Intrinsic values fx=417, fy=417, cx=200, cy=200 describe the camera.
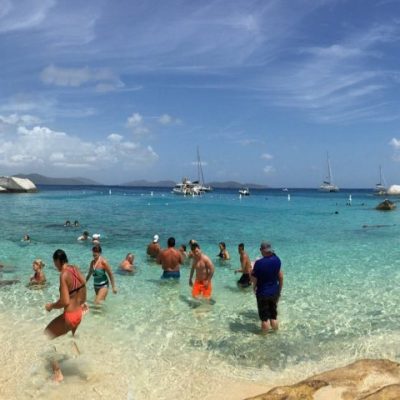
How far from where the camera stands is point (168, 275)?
44.8 ft

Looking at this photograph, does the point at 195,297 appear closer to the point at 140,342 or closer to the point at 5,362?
the point at 140,342

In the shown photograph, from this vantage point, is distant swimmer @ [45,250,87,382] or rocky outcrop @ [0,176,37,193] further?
rocky outcrop @ [0,176,37,193]

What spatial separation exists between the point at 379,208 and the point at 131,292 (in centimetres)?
4595

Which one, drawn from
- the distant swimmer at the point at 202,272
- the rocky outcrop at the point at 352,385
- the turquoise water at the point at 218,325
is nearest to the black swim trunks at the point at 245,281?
the turquoise water at the point at 218,325

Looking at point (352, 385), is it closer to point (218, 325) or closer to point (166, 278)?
point (218, 325)

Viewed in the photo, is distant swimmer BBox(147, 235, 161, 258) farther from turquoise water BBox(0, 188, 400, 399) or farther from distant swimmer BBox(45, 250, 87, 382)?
distant swimmer BBox(45, 250, 87, 382)

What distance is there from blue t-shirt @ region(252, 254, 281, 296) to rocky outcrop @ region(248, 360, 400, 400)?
7.35ft

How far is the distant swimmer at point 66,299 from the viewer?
21.1 feet

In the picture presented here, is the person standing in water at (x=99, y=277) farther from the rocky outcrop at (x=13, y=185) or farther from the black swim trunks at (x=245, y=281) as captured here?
the rocky outcrop at (x=13, y=185)

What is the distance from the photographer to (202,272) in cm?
1089

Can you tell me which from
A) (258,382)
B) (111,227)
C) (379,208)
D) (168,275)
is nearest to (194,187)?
(379,208)

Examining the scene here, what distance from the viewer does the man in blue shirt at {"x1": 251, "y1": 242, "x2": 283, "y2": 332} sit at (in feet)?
28.2

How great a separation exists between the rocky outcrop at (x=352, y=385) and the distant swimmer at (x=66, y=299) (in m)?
3.06

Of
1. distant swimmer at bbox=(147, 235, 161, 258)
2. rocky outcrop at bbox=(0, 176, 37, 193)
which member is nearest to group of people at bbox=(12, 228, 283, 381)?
distant swimmer at bbox=(147, 235, 161, 258)
